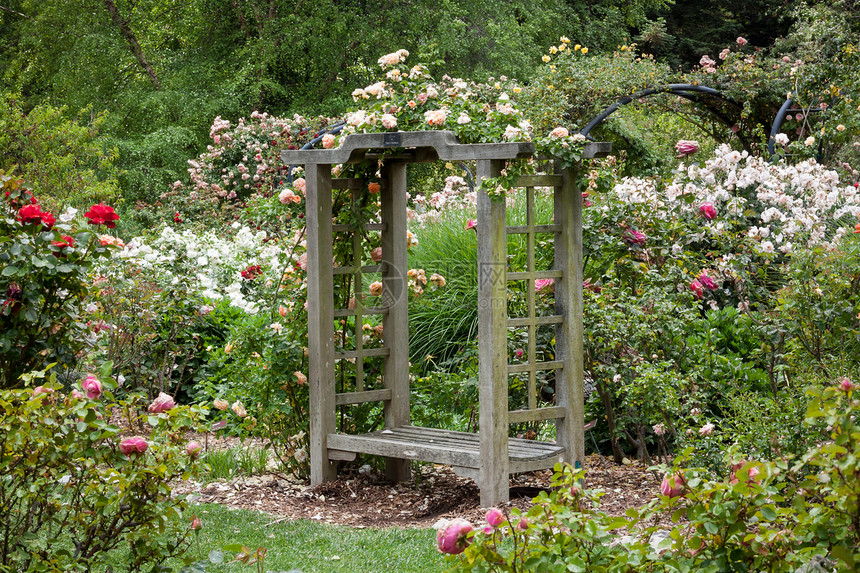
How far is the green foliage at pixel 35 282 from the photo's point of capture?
3.38 metres

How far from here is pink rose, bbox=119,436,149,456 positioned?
232 cm

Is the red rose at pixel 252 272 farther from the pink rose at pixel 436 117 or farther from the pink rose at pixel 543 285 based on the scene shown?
the pink rose at pixel 436 117

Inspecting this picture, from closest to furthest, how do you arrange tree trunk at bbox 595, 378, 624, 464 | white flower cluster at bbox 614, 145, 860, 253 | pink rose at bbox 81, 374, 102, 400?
pink rose at bbox 81, 374, 102, 400, tree trunk at bbox 595, 378, 624, 464, white flower cluster at bbox 614, 145, 860, 253

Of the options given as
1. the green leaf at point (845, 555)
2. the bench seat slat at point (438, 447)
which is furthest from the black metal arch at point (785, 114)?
the green leaf at point (845, 555)

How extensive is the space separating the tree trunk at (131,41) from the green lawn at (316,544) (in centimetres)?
1456

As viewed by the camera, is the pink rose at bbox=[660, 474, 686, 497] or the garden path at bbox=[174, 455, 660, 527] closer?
the pink rose at bbox=[660, 474, 686, 497]

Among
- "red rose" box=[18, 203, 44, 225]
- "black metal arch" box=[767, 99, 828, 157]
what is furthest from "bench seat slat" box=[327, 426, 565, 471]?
"black metal arch" box=[767, 99, 828, 157]

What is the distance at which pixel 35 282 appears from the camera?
3408mm

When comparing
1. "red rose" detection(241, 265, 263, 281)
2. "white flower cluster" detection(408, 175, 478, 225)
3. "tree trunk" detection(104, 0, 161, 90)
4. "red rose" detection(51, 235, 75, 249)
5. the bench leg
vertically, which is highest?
"tree trunk" detection(104, 0, 161, 90)

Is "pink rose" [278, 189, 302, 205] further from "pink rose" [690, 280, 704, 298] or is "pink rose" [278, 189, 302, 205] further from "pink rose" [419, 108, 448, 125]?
"pink rose" [690, 280, 704, 298]

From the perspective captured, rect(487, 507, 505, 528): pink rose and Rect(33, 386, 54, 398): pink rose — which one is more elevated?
Rect(33, 386, 54, 398): pink rose

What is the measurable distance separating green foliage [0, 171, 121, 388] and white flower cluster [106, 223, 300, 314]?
8.29ft

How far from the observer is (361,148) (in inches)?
170

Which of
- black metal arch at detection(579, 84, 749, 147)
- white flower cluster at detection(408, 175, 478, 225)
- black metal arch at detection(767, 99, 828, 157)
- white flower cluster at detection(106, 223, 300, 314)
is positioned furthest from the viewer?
black metal arch at detection(579, 84, 749, 147)
